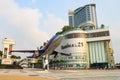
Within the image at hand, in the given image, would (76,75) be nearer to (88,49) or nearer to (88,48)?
(88,49)

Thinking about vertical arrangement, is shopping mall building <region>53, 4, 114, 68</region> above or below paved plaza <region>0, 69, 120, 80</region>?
above

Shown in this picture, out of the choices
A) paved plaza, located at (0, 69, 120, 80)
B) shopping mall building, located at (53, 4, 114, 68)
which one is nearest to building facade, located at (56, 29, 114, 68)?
shopping mall building, located at (53, 4, 114, 68)

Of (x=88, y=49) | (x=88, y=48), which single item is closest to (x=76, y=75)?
(x=88, y=49)

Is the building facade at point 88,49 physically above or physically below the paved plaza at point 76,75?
above

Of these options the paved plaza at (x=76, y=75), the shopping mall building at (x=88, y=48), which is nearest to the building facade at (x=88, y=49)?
the shopping mall building at (x=88, y=48)

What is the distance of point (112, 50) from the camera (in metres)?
119

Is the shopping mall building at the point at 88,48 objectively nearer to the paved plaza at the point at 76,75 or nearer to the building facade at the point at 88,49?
the building facade at the point at 88,49

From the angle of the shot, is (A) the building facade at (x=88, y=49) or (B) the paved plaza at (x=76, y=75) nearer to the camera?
(B) the paved plaza at (x=76, y=75)

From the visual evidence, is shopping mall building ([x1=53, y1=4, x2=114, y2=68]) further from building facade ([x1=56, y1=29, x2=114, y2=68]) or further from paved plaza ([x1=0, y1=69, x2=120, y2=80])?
paved plaza ([x1=0, y1=69, x2=120, y2=80])

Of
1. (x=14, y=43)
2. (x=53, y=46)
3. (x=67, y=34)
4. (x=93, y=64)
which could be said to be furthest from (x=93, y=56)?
(x=53, y=46)

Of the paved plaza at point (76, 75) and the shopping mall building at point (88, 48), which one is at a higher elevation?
the shopping mall building at point (88, 48)

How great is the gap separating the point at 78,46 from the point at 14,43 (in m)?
41.1

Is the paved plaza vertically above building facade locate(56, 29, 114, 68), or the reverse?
building facade locate(56, 29, 114, 68)

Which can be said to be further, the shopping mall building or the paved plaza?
the shopping mall building
